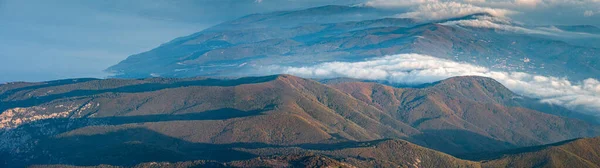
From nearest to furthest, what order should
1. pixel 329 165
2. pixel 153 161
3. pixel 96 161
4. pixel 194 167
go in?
pixel 329 165 < pixel 194 167 < pixel 153 161 < pixel 96 161

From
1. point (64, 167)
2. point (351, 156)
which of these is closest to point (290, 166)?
point (351, 156)

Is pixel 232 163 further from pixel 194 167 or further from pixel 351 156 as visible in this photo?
pixel 351 156

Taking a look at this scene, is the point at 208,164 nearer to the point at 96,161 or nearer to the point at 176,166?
the point at 176,166

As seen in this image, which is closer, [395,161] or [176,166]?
[176,166]

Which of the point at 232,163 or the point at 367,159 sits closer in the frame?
the point at 232,163

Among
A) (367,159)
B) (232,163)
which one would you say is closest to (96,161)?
(232,163)

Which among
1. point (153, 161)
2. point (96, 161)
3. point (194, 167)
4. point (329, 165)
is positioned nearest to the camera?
point (329, 165)

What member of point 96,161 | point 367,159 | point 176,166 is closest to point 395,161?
point 367,159

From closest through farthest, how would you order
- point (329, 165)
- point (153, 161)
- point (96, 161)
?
point (329, 165) → point (153, 161) → point (96, 161)
